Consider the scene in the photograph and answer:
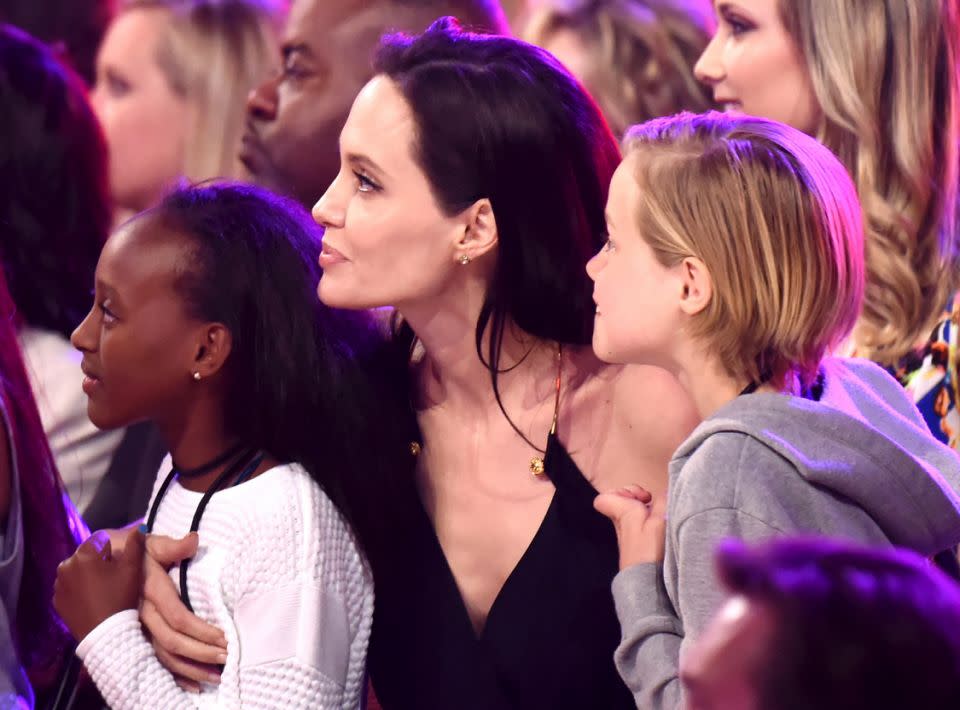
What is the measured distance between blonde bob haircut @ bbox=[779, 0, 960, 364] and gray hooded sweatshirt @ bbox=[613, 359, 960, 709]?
2.76 ft

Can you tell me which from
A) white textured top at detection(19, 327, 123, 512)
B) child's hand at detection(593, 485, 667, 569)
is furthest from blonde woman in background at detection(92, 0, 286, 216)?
child's hand at detection(593, 485, 667, 569)

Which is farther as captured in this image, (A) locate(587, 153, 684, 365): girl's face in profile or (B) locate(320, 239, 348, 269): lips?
(B) locate(320, 239, 348, 269): lips

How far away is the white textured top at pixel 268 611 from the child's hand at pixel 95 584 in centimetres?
2

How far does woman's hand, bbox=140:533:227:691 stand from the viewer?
180 cm

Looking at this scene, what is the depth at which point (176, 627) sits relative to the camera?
183 cm

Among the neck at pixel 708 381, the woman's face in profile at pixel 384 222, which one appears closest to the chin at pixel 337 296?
the woman's face in profile at pixel 384 222

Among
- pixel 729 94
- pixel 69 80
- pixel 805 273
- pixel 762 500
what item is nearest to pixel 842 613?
pixel 762 500

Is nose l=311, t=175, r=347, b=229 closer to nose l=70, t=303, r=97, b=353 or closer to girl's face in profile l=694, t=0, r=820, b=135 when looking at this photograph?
nose l=70, t=303, r=97, b=353

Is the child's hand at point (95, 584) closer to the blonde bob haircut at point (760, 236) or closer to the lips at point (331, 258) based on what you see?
the lips at point (331, 258)

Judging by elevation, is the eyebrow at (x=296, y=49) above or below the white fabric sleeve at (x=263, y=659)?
above

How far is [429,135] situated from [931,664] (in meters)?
1.19

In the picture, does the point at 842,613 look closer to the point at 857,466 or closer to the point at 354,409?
the point at 857,466

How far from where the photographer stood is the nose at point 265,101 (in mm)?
3213

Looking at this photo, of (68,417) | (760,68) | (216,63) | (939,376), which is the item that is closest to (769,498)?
(939,376)
